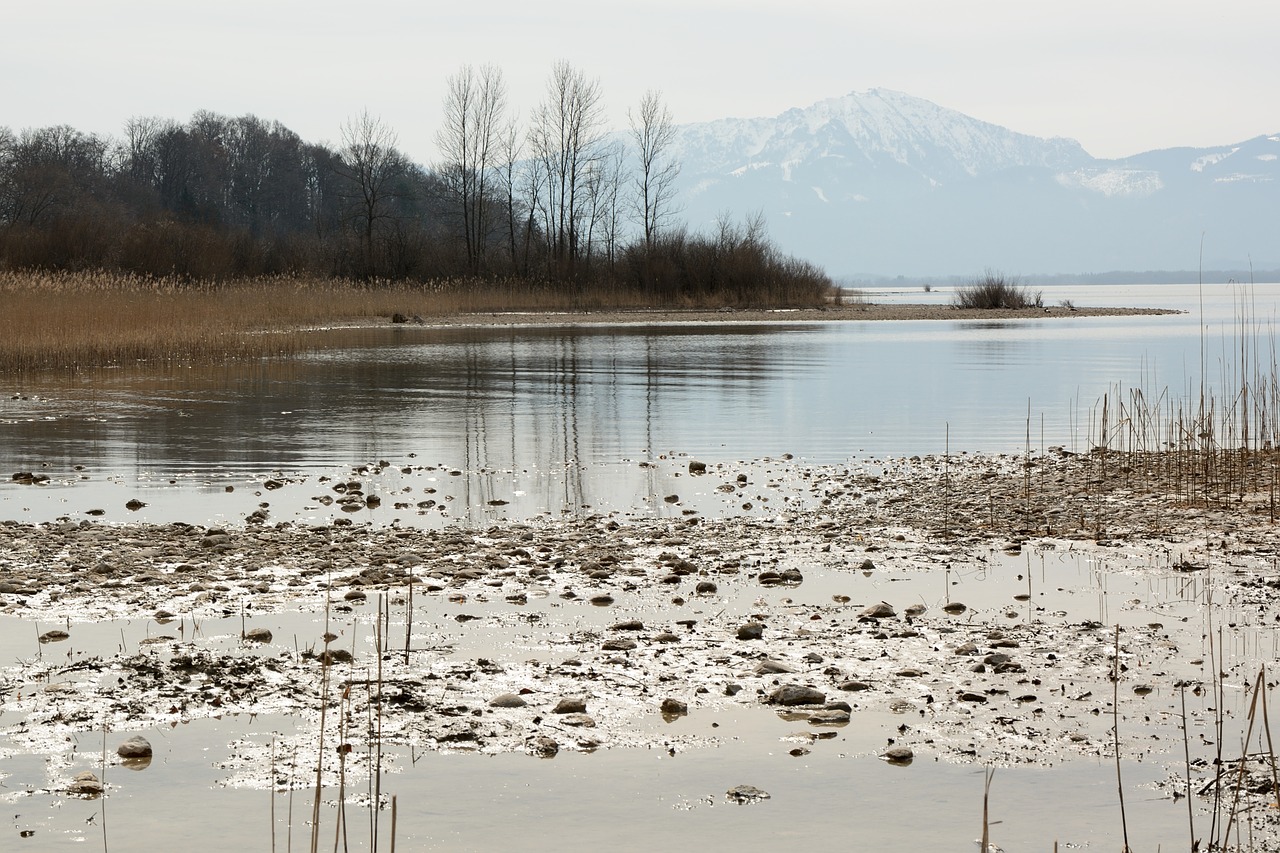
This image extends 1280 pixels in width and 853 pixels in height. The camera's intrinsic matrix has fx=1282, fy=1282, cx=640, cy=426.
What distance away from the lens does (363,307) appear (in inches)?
1863

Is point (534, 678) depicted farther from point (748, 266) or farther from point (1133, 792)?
point (748, 266)

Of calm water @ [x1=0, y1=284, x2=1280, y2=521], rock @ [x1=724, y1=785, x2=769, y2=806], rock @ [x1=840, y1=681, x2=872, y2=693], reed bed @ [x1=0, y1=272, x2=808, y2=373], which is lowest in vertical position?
rock @ [x1=724, y1=785, x2=769, y2=806]

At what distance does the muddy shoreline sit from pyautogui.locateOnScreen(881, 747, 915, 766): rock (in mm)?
80

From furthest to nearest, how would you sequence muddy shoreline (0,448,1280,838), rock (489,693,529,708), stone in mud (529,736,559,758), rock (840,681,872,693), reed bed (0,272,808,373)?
reed bed (0,272,808,373) < rock (840,681,872,693) < rock (489,693,529,708) < muddy shoreline (0,448,1280,838) < stone in mud (529,736,559,758)

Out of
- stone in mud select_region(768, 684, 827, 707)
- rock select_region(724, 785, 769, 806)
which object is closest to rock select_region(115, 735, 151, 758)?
rock select_region(724, 785, 769, 806)

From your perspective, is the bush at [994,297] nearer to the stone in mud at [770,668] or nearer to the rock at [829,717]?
the stone in mud at [770,668]

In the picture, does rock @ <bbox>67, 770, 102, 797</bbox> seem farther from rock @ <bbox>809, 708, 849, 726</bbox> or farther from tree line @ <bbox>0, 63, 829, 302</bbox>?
tree line @ <bbox>0, 63, 829, 302</bbox>

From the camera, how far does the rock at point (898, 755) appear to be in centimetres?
508

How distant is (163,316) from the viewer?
30.3 m

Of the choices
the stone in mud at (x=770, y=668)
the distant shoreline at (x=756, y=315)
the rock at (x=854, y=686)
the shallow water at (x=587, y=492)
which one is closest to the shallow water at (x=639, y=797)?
the shallow water at (x=587, y=492)

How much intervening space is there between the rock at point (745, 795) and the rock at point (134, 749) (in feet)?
7.45

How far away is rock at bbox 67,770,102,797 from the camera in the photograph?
465 cm

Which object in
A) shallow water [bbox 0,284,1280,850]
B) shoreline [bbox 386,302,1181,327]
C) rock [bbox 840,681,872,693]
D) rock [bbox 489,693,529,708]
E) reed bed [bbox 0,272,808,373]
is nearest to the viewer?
shallow water [bbox 0,284,1280,850]

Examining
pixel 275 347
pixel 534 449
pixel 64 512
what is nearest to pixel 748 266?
pixel 275 347
